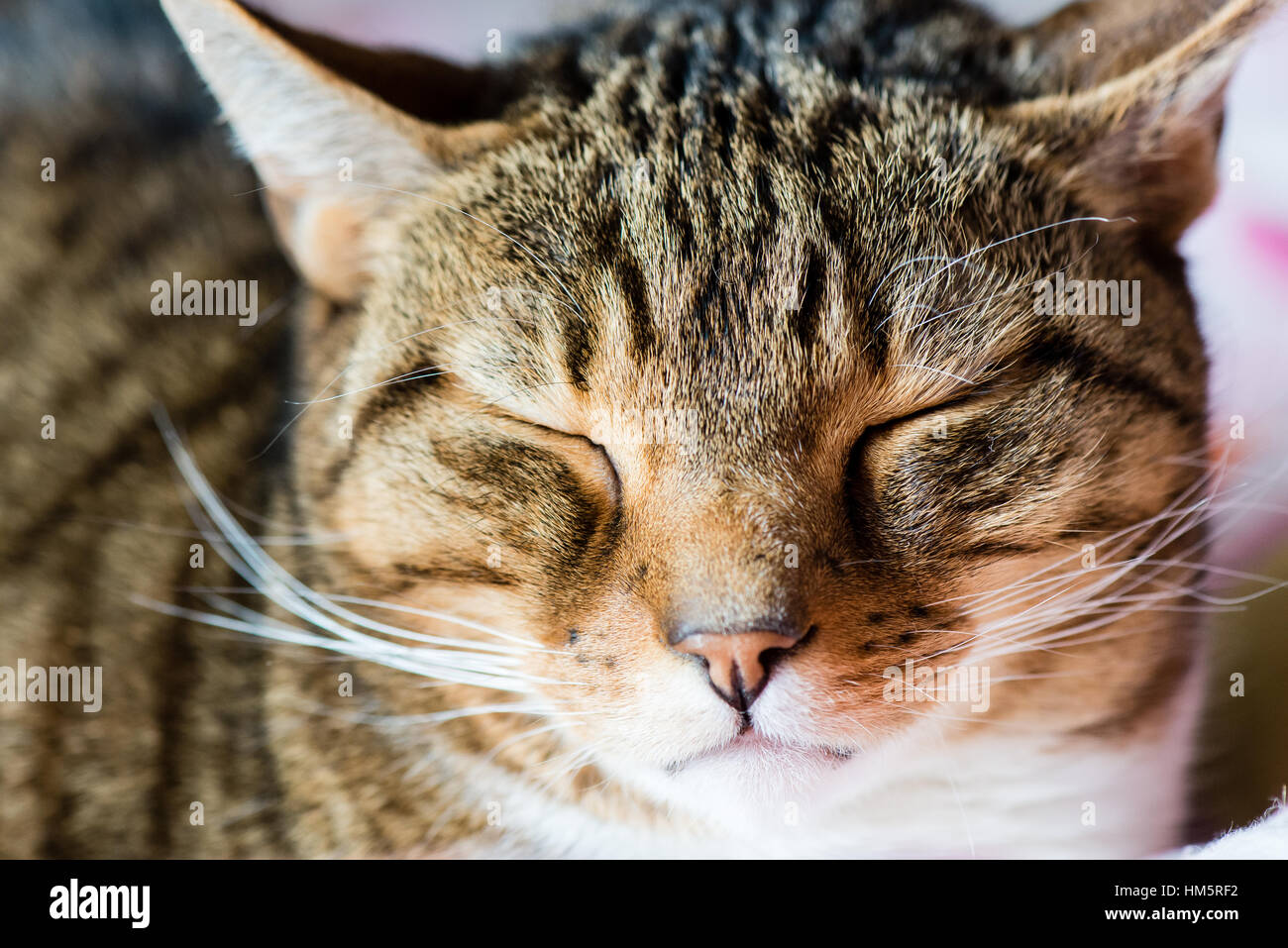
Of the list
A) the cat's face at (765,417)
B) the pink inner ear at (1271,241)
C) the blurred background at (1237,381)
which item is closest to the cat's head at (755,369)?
the cat's face at (765,417)

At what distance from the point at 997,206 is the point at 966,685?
39cm

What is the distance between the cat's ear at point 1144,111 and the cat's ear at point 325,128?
47 centimetres

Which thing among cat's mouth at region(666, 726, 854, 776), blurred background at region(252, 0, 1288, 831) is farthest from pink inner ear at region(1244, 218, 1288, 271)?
cat's mouth at region(666, 726, 854, 776)

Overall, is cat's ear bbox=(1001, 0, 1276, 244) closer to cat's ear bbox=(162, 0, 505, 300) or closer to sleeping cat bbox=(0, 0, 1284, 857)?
sleeping cat bbox=(0, 0, 1284, 857)

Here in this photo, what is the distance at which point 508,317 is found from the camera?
2.76 ft

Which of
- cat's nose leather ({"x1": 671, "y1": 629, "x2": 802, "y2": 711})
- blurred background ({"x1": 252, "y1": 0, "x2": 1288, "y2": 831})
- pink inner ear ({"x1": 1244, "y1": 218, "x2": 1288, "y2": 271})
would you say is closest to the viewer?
cat's nose leather ({"x1": 671, "y1": 629, "x2": 802, "y2": 711})

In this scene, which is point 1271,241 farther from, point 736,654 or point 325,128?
point 325,128

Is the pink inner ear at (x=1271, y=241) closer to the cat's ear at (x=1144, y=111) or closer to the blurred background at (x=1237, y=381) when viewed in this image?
the blurred background at (x=1237, y=381)

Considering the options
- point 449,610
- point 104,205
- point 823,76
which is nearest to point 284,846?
point 449,610

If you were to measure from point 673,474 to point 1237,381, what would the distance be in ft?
2.05

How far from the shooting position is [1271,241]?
46.9 inches

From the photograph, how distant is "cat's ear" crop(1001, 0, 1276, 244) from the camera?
80cm

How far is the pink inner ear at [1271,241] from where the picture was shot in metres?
1.18
